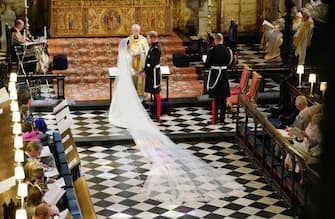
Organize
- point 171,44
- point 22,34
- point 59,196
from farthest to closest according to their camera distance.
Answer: point 171,44, point 22,34, point 59,196

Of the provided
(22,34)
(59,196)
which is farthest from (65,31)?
(59,196)

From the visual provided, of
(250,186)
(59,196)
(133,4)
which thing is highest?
(133,4)

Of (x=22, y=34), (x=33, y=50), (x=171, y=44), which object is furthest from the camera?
(x=171, y=44)

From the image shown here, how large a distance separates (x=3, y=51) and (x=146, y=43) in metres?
5.72

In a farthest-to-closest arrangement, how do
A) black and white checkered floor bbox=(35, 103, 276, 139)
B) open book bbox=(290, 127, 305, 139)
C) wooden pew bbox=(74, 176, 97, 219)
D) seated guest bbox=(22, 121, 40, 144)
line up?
black and white checkered floor bbox=(35, 103, 276, 139) → open book bbox=(290, 127, 305, 139) → seated guest bbox=(22, 121, 40, 144) → wooden pew bbox=(74, 176, 97, 219)

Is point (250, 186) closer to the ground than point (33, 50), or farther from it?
closer to the ground

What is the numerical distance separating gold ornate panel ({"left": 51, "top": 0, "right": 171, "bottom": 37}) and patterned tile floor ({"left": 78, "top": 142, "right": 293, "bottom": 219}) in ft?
23.9

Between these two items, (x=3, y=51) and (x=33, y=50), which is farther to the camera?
(x=3, y=51)

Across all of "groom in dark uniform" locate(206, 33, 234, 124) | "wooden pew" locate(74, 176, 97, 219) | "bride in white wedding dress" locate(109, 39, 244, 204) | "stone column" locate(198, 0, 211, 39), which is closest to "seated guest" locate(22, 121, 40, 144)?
"wooden pew" locate(74, 176, 97, 219)

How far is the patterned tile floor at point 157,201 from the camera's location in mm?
10000

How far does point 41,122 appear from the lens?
36.6 feet

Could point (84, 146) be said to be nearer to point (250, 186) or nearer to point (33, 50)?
point (250, 186)

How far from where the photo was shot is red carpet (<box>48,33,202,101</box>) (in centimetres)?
1692

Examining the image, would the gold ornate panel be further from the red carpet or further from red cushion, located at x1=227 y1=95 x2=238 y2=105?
red cushion, located at x1=227 y1=95 x2=238 y2=105
